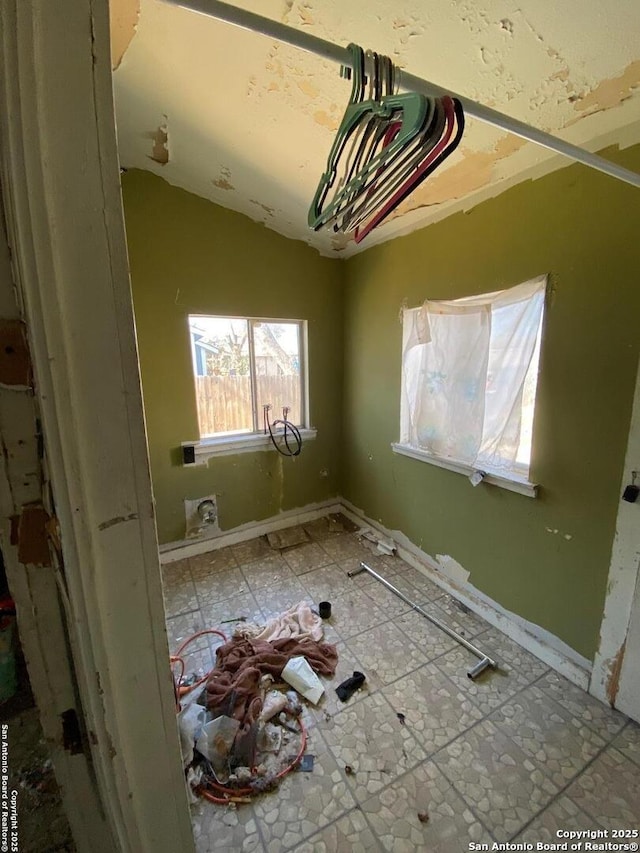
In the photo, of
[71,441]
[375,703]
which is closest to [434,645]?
[375,703]

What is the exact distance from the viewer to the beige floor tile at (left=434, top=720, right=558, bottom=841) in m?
1.17

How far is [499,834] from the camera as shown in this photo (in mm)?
1131

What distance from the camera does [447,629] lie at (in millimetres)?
1917

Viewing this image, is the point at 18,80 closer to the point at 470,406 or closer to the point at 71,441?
the point at 71,441

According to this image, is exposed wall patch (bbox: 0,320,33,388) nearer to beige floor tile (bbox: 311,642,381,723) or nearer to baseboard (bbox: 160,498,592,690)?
beige floor tile (bbox: 311,642,381,723)

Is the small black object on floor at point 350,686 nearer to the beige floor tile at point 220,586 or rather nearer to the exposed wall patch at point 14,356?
the beige floor tile at point 220,586

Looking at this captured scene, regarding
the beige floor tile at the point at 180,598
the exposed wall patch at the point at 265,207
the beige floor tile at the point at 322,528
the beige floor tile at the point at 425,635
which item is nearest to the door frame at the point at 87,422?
the beige floor tile at the point at 425,635

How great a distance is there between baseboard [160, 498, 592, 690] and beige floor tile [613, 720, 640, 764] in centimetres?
17

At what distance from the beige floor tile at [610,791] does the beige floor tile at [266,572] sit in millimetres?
1632

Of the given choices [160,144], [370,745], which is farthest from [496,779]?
[160,144]

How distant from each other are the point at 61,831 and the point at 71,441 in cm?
128

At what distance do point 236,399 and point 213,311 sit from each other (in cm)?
67

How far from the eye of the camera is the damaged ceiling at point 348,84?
0.99m

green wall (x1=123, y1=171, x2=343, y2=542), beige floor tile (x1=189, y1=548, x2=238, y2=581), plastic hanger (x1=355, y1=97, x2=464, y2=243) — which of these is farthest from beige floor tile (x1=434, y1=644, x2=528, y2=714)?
plastic hanger (x1=355, y1=97, x2=464, y2=243)
